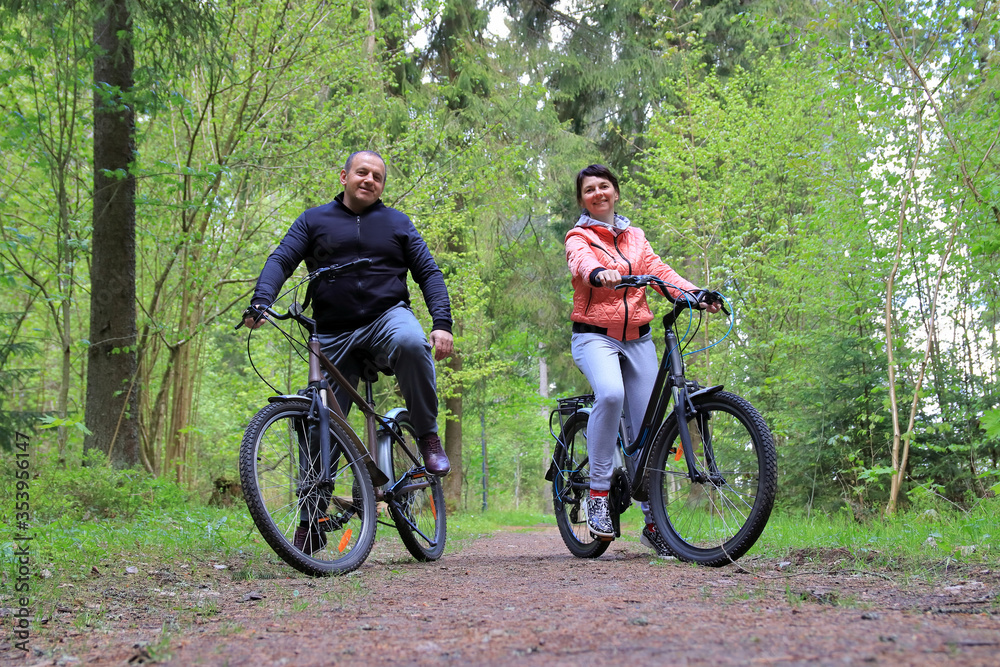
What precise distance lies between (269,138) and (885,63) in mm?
6179

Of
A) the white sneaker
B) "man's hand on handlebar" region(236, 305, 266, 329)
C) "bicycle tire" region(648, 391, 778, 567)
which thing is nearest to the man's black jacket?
"man's hand on handlebar" region(236, 305, 266, 329)

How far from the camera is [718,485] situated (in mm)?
3557

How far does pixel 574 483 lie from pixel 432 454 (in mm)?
933

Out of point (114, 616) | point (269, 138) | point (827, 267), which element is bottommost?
point (114, 616)

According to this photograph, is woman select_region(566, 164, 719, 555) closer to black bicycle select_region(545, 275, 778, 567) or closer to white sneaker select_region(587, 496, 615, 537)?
white sneaker select_region(587, 496, 615, 537)

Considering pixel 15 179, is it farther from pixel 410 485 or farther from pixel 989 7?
pixel 989 7

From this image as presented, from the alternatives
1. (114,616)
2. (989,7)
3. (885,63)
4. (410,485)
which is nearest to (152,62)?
(410,485)

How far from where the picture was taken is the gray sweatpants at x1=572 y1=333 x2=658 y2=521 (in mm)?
4109

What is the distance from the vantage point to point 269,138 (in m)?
8.62

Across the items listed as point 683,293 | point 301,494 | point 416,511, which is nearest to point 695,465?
point 683,293

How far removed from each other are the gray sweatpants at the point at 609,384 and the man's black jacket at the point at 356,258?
807 mm

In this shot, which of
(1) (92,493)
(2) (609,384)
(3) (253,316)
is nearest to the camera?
(3) (253,316)

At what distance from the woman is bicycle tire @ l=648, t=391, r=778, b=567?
19cm

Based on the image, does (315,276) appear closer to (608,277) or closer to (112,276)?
(608,277)
